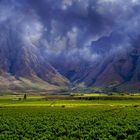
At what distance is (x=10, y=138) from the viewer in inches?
2319

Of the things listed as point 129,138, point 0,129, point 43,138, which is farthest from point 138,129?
point 0,129

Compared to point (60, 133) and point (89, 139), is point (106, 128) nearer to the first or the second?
point (60, 133)

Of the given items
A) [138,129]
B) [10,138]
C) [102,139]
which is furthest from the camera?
[138,129]

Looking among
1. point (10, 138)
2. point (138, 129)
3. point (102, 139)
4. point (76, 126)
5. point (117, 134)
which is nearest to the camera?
point (102, 139)

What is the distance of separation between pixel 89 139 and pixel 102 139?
8.52ft

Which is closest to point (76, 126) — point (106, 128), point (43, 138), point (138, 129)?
point (106, 128)

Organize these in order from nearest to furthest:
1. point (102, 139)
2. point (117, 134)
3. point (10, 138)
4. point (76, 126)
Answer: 1. point (102, 139)
2. point (10, 138)
3. point (117, 134)
4. point (76, 126)

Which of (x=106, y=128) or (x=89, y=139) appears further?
(x=106, y=128)

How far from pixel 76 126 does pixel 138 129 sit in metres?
12.9

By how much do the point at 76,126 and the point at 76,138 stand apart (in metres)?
16.4

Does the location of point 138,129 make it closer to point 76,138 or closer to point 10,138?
point 76,138

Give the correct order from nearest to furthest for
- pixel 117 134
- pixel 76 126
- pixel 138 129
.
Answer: pixel 117 134 < pixel 138 129 < pixel 76 126

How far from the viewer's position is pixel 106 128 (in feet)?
231

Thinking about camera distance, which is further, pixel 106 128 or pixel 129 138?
pixel 106 128
